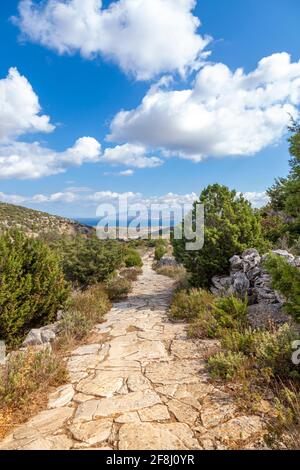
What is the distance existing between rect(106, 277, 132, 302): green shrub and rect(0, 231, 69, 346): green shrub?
302cm

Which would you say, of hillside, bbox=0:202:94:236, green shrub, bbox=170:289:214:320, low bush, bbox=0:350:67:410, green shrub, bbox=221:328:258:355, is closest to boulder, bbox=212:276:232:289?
green shrub, bbox=170:289:214:320

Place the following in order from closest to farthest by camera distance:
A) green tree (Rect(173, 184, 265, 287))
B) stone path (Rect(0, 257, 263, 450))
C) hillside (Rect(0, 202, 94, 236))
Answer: stone path (Rect(0, 257, 263, 450)) → green tree (Rect(173, 184, 265, 287)) → hillside (Rect(0, 202, 94, 236))

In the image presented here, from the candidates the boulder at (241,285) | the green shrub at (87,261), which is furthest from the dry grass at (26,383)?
the green shrub at (87,261)

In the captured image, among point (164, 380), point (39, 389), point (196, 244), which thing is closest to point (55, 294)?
point (39, 389)

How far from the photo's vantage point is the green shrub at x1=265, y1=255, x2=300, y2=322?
10.9ft

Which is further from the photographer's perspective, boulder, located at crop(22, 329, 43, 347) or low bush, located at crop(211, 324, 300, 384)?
boulder, located at crop(22, 329, 43, 347)

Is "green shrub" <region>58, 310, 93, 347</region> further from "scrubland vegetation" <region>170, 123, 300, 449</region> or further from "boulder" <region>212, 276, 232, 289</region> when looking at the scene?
"boulder" <region>212, 276, 232, 289</region>

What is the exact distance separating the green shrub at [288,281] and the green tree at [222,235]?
4.67 m

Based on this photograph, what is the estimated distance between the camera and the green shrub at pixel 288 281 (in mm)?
3312

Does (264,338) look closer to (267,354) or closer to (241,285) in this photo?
(267,354)

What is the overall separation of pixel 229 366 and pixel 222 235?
4.93 m

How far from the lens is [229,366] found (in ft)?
12.7

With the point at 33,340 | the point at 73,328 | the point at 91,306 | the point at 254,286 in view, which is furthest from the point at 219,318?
the point at 33,340
